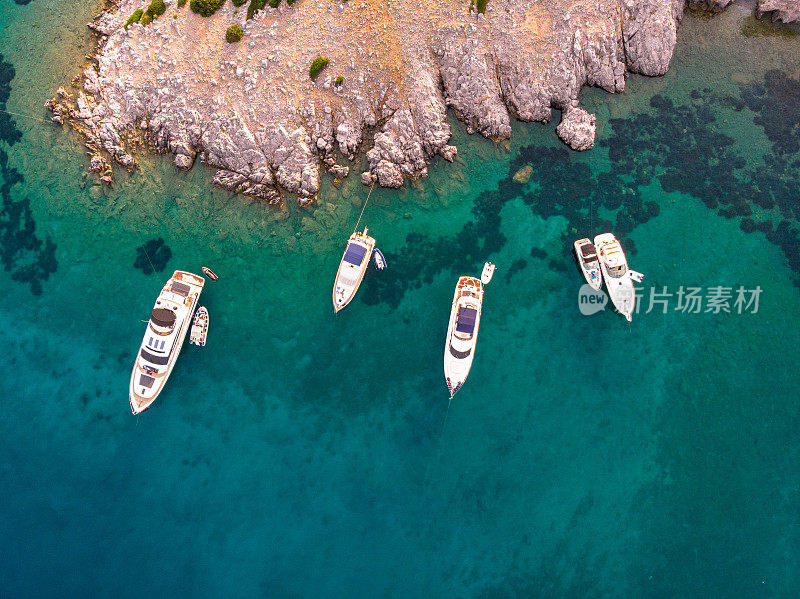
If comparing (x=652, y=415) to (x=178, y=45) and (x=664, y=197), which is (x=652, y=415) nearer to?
(x=664, y=197)

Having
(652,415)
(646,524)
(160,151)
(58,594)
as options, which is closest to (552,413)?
(652,415)

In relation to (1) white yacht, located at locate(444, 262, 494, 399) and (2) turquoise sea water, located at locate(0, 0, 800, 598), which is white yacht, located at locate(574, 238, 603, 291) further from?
(1) white yacht, located at locate(444, 262, 494, 399)

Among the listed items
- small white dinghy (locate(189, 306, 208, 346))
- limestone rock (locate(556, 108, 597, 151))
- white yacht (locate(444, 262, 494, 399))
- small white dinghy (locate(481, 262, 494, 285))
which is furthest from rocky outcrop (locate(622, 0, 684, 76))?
small white dinghy (locate(189, 306, 208, 346))

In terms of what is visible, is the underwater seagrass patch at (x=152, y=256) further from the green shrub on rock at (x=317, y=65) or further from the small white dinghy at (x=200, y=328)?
the green shrub on rock at (x=317, y=65)

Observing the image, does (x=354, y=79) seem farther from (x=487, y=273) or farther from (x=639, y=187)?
(x=639, y=187)

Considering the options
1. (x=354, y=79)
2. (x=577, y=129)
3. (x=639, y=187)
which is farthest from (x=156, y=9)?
(x=639, y=187)

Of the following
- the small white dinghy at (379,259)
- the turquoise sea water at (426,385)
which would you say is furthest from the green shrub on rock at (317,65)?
the small white dinghy at (379,259)
